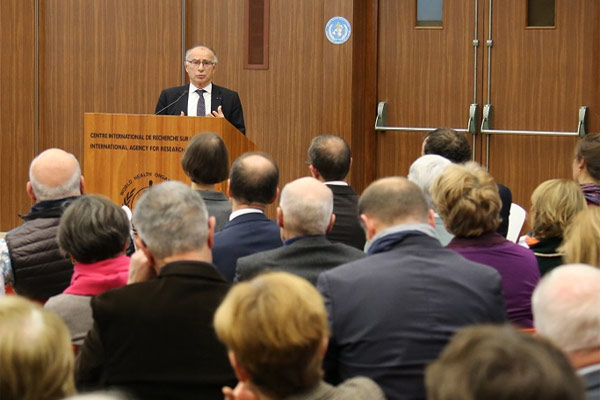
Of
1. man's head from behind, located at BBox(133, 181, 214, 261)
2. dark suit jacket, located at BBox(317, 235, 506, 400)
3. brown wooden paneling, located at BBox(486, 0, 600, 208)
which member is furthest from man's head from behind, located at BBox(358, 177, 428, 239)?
brown wooden paneling, located at BBox(486, 0, 600, 208)

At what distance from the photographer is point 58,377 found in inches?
81.1

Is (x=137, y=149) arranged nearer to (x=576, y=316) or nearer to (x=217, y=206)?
(x=217, y=206)

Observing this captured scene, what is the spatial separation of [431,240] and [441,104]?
18.3 feet

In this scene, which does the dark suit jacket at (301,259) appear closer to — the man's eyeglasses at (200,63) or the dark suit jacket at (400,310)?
the dark suit jacket at (400,310)

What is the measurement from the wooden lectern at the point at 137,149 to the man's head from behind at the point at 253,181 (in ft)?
6.35

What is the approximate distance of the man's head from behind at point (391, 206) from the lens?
335 cm

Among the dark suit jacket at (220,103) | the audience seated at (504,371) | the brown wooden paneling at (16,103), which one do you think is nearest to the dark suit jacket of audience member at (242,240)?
the audience seated at (504,371)

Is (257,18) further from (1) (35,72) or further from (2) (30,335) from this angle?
(2) (30,335)

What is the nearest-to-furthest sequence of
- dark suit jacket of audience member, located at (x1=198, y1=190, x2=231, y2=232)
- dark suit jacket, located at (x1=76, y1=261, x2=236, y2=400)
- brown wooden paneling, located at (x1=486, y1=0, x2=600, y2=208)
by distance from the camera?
1. dark suit jacket, located at (x1=76, y1=261, x2=236, y2=400)
2. dark suit jacket of audience member, located at (x1=198, y1=190, x2=231, y2=232)
3. brown wooden paneling, located at (x1=486, y1=0, x2=600, y2=208)

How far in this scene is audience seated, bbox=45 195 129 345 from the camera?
335 cm

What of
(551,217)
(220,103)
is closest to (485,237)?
(551,217)

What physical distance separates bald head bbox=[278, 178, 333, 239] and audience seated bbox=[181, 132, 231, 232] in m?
1.23

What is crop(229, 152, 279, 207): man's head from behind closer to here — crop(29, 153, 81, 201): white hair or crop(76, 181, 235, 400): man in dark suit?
crop(29, 153, 81, 201): white hair

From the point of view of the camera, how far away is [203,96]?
7453 mm
